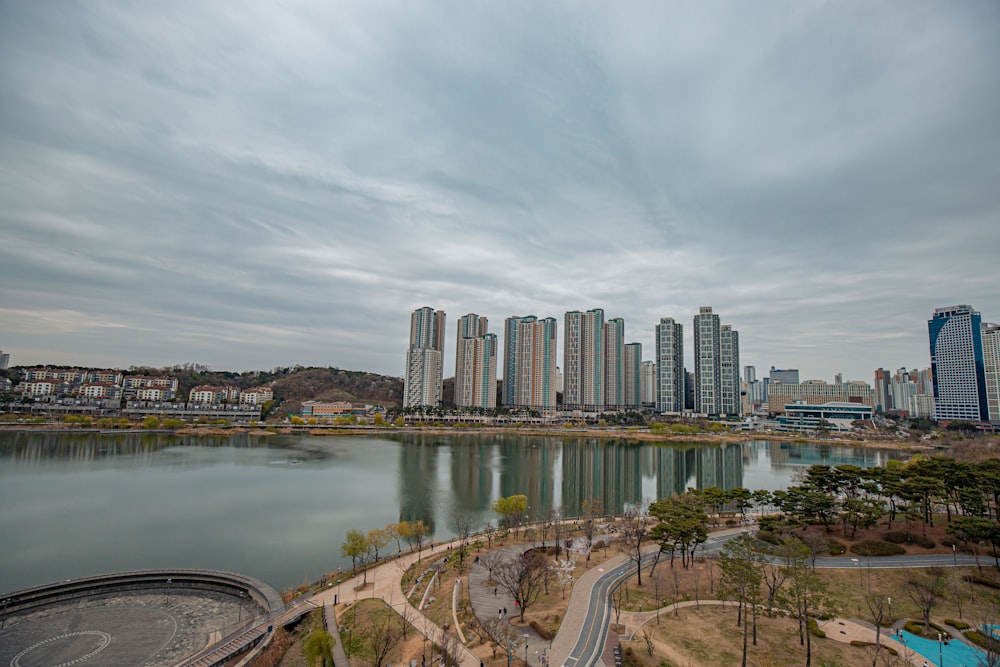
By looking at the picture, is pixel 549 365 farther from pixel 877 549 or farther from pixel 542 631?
pixel 542 631

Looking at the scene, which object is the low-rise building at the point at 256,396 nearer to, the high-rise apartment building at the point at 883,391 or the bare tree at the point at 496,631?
the bare tree at the point at 496,631

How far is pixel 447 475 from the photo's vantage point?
40.6 meters

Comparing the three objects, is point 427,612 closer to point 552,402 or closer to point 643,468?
point 643,468

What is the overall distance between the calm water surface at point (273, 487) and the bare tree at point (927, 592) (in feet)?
55.6

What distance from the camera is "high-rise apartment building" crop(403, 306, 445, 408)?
104250 millimetres

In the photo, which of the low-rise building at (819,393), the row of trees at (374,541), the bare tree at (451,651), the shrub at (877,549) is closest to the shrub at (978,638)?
the shrub at (877,549)

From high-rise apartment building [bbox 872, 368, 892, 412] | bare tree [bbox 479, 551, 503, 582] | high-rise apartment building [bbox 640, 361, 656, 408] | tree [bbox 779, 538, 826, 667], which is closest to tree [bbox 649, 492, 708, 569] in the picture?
tree [bbox 779, 538, 826, 667]

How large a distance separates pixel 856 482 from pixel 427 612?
76.3 ft

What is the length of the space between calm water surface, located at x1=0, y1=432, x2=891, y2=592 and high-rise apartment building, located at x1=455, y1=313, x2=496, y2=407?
1547 inches

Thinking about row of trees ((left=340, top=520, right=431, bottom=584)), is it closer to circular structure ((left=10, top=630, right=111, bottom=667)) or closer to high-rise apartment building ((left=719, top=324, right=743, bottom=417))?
circular structure ((left=10, top=630, right=111, bottom=667))

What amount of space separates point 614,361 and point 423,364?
43.5 m

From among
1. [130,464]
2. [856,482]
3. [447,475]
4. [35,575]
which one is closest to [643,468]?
[447,475]

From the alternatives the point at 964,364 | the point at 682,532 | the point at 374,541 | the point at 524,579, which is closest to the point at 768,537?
the point at 682,532

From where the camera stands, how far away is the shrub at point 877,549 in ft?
60.5
